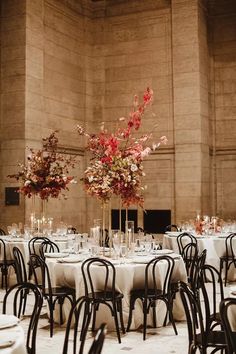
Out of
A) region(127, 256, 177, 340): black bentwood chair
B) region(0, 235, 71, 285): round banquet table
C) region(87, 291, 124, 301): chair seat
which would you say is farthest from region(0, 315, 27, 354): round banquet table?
region(0, 235, 71, 285): round banquet table

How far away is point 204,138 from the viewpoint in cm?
1416

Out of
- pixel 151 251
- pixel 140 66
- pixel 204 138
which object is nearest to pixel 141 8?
pixel 140 66

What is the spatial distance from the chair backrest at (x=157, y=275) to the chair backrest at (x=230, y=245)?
297cm

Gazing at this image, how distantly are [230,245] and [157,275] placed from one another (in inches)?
138

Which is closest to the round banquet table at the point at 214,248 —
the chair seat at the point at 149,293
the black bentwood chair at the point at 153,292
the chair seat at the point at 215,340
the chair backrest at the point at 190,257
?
the chair backrest at the point at 190,257

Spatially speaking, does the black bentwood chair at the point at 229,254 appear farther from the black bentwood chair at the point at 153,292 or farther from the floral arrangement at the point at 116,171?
the floral arrangement at the point at 116,171

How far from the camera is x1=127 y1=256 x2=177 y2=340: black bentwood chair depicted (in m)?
6.05

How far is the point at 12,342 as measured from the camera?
3.10m

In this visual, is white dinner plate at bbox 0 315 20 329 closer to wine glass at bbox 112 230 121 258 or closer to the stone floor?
the stone floor

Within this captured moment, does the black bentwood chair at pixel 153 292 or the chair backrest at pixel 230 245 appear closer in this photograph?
the black bentwood chair at pixel 153 292

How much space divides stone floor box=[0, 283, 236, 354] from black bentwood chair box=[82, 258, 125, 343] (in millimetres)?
156

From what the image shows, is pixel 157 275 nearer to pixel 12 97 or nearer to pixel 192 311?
pixel 192 311

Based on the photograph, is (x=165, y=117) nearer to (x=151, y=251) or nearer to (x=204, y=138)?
(x=204, y=138)

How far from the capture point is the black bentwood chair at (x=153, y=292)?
6.05 m
